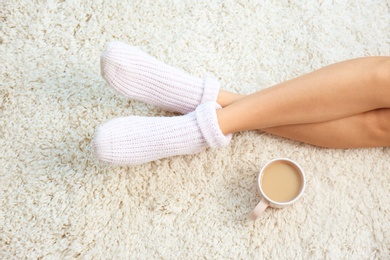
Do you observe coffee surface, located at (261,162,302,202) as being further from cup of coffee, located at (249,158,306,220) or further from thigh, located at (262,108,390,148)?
thigh, located at (262,108,390,148)

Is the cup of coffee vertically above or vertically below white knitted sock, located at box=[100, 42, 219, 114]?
below

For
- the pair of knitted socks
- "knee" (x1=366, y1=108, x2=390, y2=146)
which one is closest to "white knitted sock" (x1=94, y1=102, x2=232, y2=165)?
the pair of knitted socks

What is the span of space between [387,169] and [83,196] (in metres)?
0.73

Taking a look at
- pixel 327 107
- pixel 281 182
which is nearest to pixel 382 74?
pixel 327 107

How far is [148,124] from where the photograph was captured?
0.84 m

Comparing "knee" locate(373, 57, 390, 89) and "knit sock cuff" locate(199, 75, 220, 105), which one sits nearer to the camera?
"knee" locate(373, 57, 390, 89)

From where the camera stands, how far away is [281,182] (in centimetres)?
82

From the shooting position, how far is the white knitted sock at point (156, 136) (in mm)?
819

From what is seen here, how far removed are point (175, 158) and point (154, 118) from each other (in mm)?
120

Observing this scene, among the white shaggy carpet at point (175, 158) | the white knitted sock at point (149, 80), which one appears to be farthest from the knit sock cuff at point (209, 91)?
the white shaggy carpet at point (175, 158)

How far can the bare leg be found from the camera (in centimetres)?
76

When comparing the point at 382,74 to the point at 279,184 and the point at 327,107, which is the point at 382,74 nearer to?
the point at 327,107

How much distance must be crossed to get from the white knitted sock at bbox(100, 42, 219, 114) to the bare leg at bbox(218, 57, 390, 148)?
6 cm

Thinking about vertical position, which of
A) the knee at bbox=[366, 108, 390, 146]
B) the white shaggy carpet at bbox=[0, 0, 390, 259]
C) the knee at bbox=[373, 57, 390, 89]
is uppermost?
the knee at bbox=[373, 57, 390, 89]
